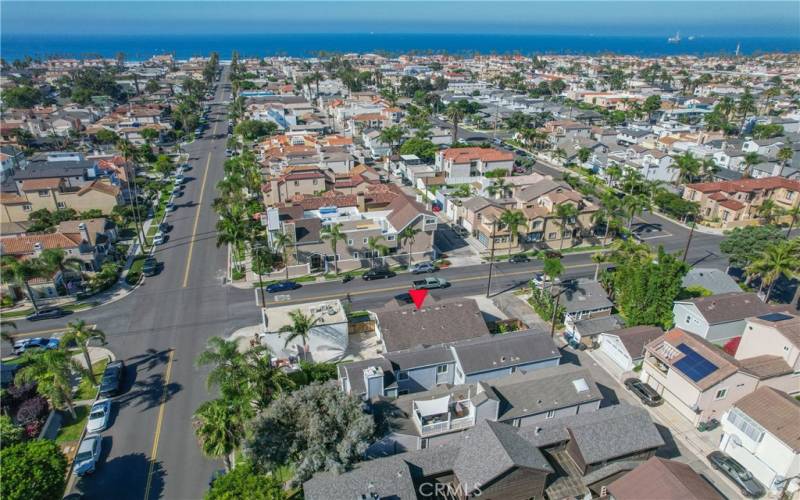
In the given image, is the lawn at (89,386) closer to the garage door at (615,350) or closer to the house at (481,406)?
the house at (481,406)

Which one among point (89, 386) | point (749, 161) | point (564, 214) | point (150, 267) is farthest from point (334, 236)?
point (749, 161)

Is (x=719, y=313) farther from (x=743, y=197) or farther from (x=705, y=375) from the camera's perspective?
(x=743, y=197)

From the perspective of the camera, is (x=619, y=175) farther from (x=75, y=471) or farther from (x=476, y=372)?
(x=75, y=471)

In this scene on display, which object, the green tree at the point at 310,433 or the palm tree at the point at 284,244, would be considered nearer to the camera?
the green tree at the point at 310,433

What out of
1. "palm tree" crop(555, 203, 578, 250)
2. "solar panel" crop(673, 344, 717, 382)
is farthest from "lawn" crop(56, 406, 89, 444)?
"palm tree" crop(555, 203, 578, 250)

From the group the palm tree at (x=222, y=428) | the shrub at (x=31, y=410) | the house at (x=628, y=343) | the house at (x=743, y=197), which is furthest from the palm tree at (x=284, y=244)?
the house at (x=743, y=197)

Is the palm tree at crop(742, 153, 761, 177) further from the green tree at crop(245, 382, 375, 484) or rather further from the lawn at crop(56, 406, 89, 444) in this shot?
the lawn at crop(56, 406, 89, 444)

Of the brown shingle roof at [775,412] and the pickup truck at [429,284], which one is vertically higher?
the brown shingle roof at [775,412]

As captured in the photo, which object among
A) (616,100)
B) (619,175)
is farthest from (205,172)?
(616,100)
